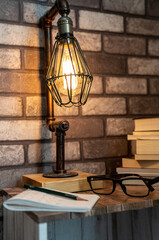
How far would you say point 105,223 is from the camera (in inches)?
42.0

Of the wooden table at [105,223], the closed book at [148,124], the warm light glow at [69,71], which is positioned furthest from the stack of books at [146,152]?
the warm light glow at [69,71]

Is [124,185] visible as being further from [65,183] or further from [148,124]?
[148,124]

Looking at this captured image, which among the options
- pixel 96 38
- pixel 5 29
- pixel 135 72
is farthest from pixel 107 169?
pixel 5 29

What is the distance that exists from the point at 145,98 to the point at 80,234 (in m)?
0.74

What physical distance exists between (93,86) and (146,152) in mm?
406

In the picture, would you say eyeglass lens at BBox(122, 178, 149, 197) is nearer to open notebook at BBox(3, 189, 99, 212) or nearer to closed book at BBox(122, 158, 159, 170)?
closed book at BBox(122, 158, 159, 170)

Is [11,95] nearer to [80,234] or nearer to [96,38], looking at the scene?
[96,38]

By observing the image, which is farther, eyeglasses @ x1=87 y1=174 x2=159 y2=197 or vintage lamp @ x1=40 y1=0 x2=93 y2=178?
vintage lamp @ x1=40 y1=0 x2=93 y2=178

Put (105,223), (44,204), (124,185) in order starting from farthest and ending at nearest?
(105,223)
(124,185)
(44,204)

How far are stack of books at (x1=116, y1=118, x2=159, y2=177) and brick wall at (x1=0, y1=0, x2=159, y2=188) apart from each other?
221 mm

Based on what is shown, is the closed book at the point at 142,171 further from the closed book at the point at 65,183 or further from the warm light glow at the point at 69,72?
the warm light glow at the point at 69,72

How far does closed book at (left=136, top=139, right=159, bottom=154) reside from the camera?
109cm

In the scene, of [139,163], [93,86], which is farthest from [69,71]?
[139,163]

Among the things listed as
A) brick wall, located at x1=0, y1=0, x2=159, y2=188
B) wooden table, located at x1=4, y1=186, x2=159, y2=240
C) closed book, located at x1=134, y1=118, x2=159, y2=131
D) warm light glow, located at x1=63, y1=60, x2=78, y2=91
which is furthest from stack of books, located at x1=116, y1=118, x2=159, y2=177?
warm light glow, located at x1=63, y1=60, x2=78, y2=91
